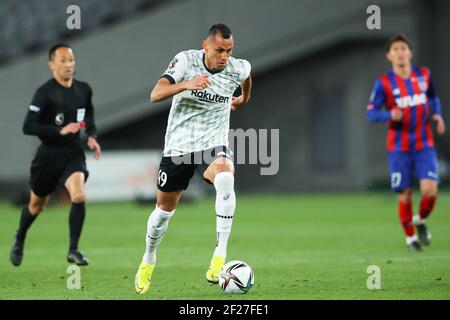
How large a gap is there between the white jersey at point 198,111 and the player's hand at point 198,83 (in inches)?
17.6

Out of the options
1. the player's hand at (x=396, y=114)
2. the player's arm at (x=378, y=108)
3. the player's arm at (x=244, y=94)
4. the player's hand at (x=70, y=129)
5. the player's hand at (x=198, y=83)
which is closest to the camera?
the player's hand at (x=198, y=83)

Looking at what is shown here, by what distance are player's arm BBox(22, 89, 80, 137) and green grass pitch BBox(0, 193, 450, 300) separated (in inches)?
55.0

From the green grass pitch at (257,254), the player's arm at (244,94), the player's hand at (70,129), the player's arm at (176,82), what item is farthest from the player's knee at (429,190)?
the player's arm at (176,82)

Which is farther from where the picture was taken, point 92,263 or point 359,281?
point 92,263

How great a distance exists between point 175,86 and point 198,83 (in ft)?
0.70

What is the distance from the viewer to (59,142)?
1070 cm

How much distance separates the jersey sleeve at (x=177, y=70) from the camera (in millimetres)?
8203

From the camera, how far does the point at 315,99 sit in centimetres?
2870

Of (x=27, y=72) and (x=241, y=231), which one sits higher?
(x=27, y=72)

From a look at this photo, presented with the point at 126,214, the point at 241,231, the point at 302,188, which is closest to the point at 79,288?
the point at 241,231

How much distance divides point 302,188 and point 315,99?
2560 millimetres

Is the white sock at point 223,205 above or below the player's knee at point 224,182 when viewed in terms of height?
below

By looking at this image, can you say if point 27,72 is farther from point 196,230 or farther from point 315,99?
point 196,230

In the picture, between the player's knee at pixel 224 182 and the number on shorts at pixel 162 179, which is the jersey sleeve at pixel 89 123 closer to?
the number on shorts at pixel 162 179
